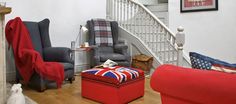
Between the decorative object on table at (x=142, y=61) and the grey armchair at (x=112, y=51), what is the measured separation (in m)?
0.25

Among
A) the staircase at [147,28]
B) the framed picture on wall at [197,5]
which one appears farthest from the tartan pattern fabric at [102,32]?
the framed picture on wall at [197,5]

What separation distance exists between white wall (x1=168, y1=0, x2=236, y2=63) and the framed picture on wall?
8 cm

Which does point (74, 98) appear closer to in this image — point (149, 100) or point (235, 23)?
point (149, 100)

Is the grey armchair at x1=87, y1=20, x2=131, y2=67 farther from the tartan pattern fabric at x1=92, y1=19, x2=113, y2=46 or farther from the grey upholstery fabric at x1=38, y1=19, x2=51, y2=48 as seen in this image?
the grey upholstery fabric at x1=38, y1=19, x2=51, y2=48

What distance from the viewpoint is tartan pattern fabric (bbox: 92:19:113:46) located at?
4.69 metres

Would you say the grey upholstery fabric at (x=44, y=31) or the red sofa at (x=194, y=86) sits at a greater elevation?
the grey upholstery fabric at (x=44, y=31)

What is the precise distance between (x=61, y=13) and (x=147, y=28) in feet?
5.65

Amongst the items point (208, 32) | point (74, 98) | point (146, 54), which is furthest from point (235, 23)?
point (74, 98)

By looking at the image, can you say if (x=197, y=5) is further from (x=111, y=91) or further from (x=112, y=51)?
(x=111, y=91)

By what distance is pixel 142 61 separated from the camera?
Answer: 4.55 m

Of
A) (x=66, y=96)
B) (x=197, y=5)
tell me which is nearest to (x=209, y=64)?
(x=66, y=96)

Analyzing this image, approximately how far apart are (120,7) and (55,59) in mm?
2079

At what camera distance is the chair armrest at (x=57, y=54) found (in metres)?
3.66

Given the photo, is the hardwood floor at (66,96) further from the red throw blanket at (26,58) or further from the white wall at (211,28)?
the white wall at (211,28)
